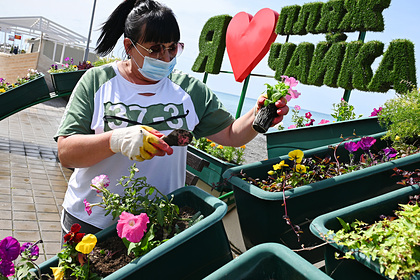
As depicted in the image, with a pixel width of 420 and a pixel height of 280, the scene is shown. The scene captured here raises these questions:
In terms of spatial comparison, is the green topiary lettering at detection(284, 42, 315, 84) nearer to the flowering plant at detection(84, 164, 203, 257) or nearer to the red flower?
the flowering plant at detection(84, 164, 203, 257)

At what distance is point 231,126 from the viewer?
1.58 metres

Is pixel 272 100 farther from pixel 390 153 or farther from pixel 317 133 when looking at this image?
pixel 317 133

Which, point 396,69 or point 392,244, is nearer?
point 392,244

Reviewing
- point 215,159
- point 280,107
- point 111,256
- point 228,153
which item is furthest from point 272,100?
point 228,153

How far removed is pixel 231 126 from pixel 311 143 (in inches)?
36.2

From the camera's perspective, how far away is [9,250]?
951 millimetres

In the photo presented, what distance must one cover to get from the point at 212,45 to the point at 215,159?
16.4 ft

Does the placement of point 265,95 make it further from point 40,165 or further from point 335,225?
point 40,165

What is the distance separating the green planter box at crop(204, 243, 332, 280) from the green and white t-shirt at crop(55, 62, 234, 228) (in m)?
0.72

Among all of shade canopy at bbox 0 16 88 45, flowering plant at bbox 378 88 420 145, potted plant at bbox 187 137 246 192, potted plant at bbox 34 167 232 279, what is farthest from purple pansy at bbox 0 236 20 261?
shade canopy at bbox 0 16 88 45

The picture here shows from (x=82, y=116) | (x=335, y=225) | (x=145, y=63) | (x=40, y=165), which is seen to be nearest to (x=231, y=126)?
(x=145, y=63)

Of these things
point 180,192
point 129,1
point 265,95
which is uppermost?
point 129,1

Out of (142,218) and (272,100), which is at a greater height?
(272,100)

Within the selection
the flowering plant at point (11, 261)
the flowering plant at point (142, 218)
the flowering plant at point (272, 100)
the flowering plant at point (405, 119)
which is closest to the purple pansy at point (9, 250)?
the flowering plant at point (11, 261)
